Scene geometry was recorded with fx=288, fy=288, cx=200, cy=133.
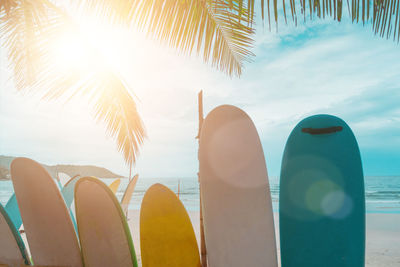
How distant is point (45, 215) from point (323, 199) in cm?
144

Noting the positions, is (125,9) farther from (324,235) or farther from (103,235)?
(324,235)

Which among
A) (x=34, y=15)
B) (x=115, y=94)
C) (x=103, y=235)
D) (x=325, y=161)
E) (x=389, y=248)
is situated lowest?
(x=389, y=248)

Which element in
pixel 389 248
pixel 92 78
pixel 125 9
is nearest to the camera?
pixel 125 9

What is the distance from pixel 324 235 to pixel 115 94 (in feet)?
10.6

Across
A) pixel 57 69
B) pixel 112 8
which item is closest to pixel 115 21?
pixel 112 8

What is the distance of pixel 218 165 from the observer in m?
1.52

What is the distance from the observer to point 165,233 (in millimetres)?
1459

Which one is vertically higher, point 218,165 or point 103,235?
point 218,165

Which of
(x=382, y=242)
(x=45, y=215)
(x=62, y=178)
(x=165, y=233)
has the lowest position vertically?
(x=382, y=242)

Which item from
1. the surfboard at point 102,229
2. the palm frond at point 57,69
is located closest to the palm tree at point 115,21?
the palm frond at point 57,69

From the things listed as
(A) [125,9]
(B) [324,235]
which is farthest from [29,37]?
(B) [324,235]

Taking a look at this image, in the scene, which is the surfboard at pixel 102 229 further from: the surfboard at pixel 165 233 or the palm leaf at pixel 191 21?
the palm leaf at pixel 191 21

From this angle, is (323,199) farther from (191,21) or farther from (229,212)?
(191,21)

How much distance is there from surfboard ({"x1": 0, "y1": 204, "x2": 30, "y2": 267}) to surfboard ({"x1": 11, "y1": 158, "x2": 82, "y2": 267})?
0.12 meters
